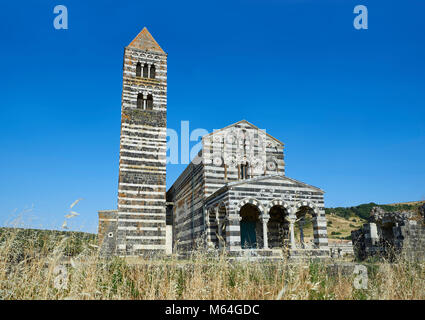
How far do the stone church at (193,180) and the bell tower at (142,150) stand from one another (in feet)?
0.20

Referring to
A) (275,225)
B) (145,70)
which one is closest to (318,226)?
(275,225)

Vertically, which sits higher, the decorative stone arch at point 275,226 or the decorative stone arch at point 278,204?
the decorative stone arch at point 278,204

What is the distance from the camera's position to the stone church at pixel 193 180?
14.8 metres

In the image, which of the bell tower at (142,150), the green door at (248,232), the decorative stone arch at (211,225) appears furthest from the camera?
→ the bell tower at (142,150)

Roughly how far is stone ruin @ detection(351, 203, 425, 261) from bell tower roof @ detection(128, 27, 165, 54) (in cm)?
1887

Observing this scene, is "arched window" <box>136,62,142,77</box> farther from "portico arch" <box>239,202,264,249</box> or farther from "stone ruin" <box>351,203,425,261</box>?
"stone ruin" <box>351,203,425,261</box>

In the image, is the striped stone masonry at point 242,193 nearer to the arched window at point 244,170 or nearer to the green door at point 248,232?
the arched window at point 244,170

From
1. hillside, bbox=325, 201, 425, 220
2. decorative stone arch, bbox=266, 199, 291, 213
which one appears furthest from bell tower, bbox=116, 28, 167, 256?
hillside, bbox=325, 201, 425, 220

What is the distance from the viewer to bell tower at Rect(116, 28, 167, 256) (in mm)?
18062

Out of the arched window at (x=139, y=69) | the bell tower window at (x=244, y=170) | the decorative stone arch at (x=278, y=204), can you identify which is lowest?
the decorative stone arch at (x=278, y=204)

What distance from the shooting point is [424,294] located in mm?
5523

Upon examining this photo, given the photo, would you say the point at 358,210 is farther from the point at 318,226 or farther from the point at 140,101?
the point at 140,101

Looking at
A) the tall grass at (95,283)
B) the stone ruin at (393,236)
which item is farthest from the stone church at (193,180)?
the tall grass at (95,283)
